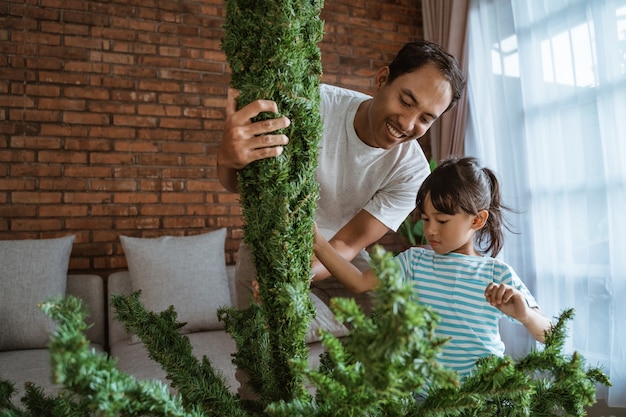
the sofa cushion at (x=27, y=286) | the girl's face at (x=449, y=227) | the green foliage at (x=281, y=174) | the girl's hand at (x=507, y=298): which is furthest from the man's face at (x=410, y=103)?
the sofa cushion at (x=27, y=286)

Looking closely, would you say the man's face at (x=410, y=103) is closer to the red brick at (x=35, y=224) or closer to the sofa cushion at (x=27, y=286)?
the sofa cushion at (x=27, y=286)

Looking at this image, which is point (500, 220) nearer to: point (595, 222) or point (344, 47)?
point (595, 222)

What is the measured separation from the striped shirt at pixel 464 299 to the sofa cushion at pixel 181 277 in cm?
175

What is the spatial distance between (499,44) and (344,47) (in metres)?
1.21

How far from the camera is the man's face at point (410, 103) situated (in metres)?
1.42

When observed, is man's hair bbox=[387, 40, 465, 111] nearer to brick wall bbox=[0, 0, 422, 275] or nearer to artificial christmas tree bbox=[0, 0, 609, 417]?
artificial christmas tree bbox=[0, 0, 609, 417]

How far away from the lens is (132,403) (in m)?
0.39

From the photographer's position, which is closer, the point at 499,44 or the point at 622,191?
the point at 622,191

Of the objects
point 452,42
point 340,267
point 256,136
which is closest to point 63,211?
point 340,267

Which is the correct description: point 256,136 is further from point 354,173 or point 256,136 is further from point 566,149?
point 566,149

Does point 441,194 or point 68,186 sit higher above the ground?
point 68,186

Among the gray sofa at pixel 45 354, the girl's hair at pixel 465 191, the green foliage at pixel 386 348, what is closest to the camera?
the green foliage at pixel 386 348

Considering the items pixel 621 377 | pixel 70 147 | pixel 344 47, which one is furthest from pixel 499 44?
pixel 70 147

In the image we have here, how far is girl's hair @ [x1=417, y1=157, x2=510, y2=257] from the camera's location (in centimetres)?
153
